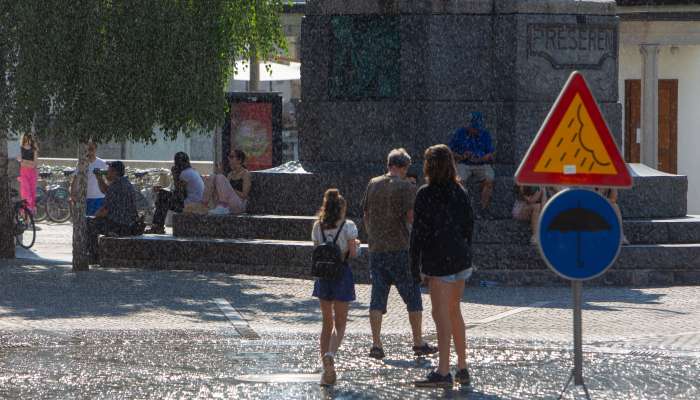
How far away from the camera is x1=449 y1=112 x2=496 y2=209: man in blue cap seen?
59.5ft

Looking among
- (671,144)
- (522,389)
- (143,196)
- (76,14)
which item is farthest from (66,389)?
(671,144)

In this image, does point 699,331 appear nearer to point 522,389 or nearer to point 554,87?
point 522,389

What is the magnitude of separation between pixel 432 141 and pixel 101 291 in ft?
16.3

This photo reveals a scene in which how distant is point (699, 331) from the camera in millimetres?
13125

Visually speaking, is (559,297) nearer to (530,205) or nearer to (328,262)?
(530,205)

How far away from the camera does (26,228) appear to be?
22969 millimetres

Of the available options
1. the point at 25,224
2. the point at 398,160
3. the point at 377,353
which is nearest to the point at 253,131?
the point at 25,224

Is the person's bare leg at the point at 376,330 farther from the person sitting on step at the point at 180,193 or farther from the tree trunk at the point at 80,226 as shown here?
→ the person sitting on step at the point at 180,193

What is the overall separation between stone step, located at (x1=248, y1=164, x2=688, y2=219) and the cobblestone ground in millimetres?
1798

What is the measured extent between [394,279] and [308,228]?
660 centimetres

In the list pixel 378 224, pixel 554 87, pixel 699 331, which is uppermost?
pixel 554 87

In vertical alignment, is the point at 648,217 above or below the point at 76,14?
below

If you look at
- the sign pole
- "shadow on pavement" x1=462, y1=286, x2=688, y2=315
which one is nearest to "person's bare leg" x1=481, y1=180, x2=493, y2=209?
"shadow on pavement" x1=462, y1=286, x2=688, y2=315

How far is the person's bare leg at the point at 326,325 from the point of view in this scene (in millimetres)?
10469
